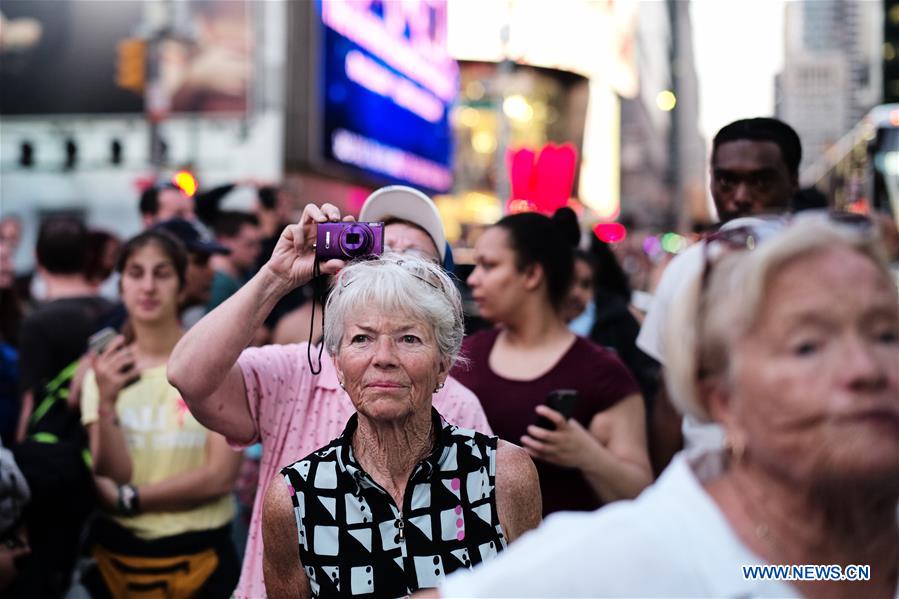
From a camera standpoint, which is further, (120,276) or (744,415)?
(120,276)

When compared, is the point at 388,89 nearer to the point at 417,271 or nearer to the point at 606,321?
the point at 606,321

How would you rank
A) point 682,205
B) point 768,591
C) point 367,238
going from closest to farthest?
point 768,591
point 367,238
point 682,205

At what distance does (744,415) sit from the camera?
169 cm

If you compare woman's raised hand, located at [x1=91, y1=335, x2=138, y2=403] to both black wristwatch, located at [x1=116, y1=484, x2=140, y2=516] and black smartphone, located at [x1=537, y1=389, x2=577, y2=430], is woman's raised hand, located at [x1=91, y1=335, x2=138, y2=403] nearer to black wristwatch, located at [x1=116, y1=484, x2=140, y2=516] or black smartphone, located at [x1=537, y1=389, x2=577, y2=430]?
black wristwatch, located at [x1=116, y1=484, x2=140, y2=516]

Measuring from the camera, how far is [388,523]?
2672mm

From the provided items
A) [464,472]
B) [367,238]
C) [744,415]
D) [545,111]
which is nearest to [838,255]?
[744,415]

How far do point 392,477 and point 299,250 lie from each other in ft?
2.39

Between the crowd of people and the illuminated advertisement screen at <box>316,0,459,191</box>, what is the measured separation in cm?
1808

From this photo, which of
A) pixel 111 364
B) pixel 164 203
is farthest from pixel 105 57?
pixel 111 364

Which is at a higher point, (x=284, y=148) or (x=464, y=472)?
(x=284, y=148)

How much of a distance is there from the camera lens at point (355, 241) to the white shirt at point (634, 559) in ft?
4.73

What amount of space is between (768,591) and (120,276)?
12.5ft

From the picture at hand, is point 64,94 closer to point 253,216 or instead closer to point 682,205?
point 253,216

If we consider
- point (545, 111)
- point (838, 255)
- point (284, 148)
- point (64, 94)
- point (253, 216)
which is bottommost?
point (838, 255)
